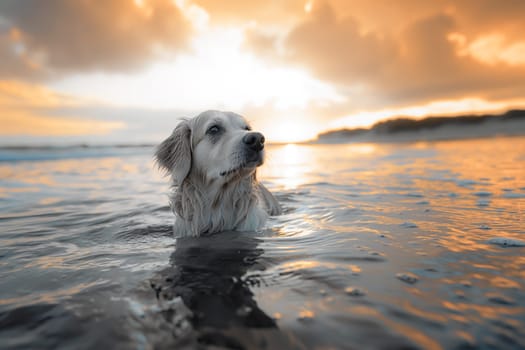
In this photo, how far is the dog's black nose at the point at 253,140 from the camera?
384cm

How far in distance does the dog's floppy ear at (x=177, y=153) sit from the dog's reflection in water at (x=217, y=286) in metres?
1.16

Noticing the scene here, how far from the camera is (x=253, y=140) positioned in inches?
152

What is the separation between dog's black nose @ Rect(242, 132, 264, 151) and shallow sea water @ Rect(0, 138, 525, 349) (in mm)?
1174

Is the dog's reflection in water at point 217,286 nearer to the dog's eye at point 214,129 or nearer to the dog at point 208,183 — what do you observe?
the dog at point 208,183

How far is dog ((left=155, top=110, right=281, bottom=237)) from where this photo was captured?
4.36 m

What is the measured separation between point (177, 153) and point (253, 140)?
1.42m

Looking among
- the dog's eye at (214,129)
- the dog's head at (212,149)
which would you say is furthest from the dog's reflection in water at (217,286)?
the dog's eye at (214,129)

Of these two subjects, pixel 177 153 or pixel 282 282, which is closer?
pixel 282 282

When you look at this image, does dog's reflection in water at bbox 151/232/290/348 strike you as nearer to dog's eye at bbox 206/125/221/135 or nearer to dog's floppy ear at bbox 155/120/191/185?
dog's floppy ear at bbox 155/120/191/185

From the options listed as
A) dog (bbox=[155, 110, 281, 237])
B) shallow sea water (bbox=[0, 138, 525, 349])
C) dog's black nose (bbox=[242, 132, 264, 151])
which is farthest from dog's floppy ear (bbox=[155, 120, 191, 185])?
dog's black nose (bbox=[242, 132, 264, 151])

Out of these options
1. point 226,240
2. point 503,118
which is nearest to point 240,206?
point 226,240

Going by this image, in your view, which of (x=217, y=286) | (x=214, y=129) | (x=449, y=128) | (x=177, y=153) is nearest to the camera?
(x=217, y=286)

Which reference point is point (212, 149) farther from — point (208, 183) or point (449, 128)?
point (449, 128)

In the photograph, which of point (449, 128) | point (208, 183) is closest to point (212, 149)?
point (208, 183)
